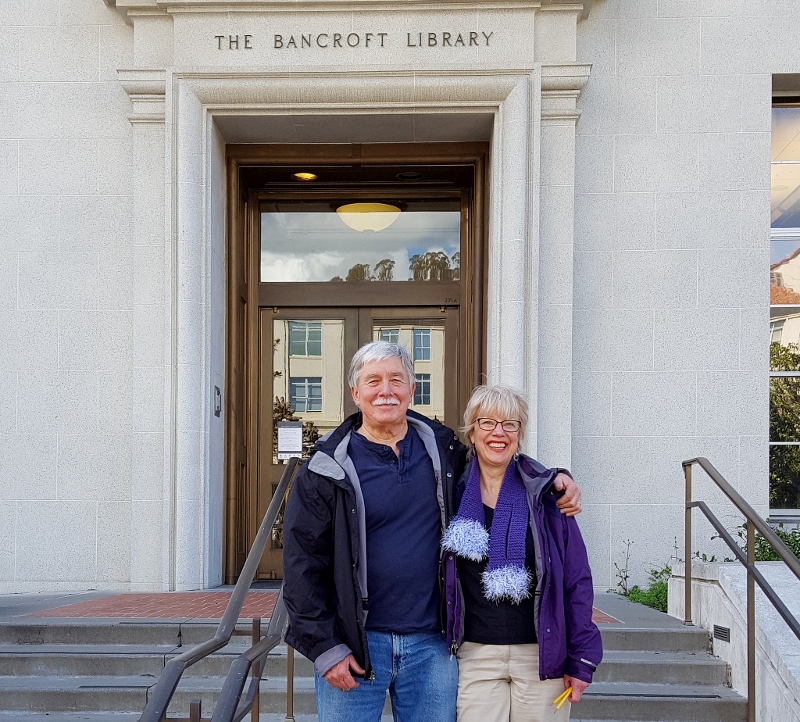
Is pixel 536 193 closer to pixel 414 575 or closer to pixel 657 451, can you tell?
pixel 657 451

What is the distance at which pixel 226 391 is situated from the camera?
8.10m

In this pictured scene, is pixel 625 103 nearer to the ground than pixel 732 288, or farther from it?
farther from it

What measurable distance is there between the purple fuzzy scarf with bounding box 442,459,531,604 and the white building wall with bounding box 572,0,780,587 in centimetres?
485

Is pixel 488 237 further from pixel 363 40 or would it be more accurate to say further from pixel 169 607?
pixel 169 607

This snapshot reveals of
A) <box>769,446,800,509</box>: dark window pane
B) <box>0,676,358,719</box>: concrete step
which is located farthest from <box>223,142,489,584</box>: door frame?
<box>0,676,358,719</box>: concrete step

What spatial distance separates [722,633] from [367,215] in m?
5.22

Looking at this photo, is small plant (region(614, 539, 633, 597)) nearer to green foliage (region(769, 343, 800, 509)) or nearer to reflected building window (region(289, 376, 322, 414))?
green foliage (region(769, 343, 800, 509))

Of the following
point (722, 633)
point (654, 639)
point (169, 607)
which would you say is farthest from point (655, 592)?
point (169, 607)

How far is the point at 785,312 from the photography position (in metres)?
7.89

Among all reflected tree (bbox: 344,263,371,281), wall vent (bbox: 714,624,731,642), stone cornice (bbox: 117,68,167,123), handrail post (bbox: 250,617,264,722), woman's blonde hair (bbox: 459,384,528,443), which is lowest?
wall vent (bbox: 714,624,731,642)

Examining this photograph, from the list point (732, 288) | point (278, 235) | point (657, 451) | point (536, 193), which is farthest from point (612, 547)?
point (278, 235)

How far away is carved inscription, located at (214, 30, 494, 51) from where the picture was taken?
7.24m

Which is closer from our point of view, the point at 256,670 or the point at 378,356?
the point at 378,356

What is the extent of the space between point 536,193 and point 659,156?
1197 millimetres
